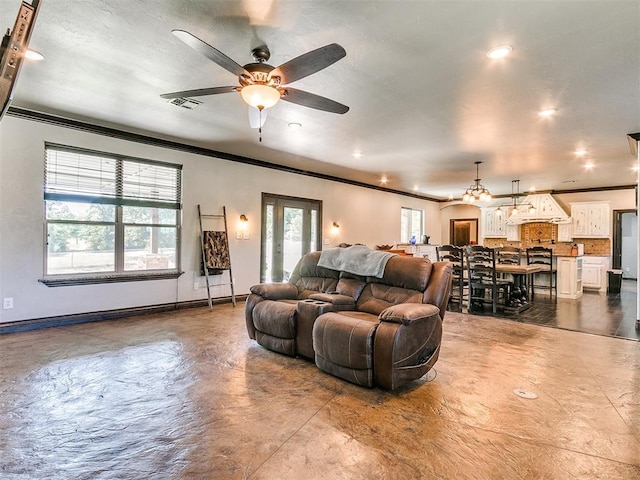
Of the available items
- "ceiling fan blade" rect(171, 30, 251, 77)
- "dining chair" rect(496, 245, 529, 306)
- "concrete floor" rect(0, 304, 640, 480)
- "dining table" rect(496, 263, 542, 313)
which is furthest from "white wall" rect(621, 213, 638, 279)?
"ceiling fan blade" rect(171, 30, 251, 77)

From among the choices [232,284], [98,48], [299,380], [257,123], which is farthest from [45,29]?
[232,284]

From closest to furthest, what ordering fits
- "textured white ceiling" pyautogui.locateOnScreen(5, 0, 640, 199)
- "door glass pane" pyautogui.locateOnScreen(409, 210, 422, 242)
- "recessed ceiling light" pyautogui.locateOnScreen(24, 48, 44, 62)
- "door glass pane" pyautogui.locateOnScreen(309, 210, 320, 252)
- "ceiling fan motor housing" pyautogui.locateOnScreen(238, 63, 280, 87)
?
"textured white ceiling" pyautogui.locateOnScreen(5, 0, 640, 199) → "ceiling fan motor housing" pyautogui.locateOnScreen(238, 63, 280, 87) → "recessed ceiling light" pyautogui.locateOnScreen(24, 48, 44, 62) → "door glass pane" pyautogui.locateOnScreen(309, 210, 320, 252) → "door glass pane" pyautogui.locateOnScreen(409, 210, 422, 242)

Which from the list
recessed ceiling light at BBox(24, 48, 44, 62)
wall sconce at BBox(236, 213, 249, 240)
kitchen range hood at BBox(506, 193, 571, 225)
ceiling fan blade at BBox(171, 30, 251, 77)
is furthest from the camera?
kitchen range hood at BBox(506, 193, 571, 225)

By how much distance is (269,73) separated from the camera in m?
2.62

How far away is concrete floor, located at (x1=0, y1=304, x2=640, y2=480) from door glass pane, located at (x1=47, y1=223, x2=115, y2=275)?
3.93 feet

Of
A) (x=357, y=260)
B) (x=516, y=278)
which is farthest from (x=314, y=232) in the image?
(x=357, y=260)

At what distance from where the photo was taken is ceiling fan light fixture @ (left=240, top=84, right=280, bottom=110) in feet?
8.59

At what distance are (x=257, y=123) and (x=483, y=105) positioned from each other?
8.14 feet

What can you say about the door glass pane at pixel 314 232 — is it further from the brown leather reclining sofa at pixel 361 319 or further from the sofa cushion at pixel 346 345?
the sofa cushion at pixel 346 345

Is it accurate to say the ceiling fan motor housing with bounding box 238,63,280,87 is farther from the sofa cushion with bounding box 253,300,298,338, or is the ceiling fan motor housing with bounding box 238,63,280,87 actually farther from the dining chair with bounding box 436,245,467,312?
the dining chair with bounding box 436,245,467,312

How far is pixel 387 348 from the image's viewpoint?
2691mm

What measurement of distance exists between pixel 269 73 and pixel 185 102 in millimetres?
1862

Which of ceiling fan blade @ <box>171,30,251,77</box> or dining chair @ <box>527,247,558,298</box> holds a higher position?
ceiling fan blade @ <box>171,30,251,77</box>

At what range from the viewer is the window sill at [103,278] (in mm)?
4617
